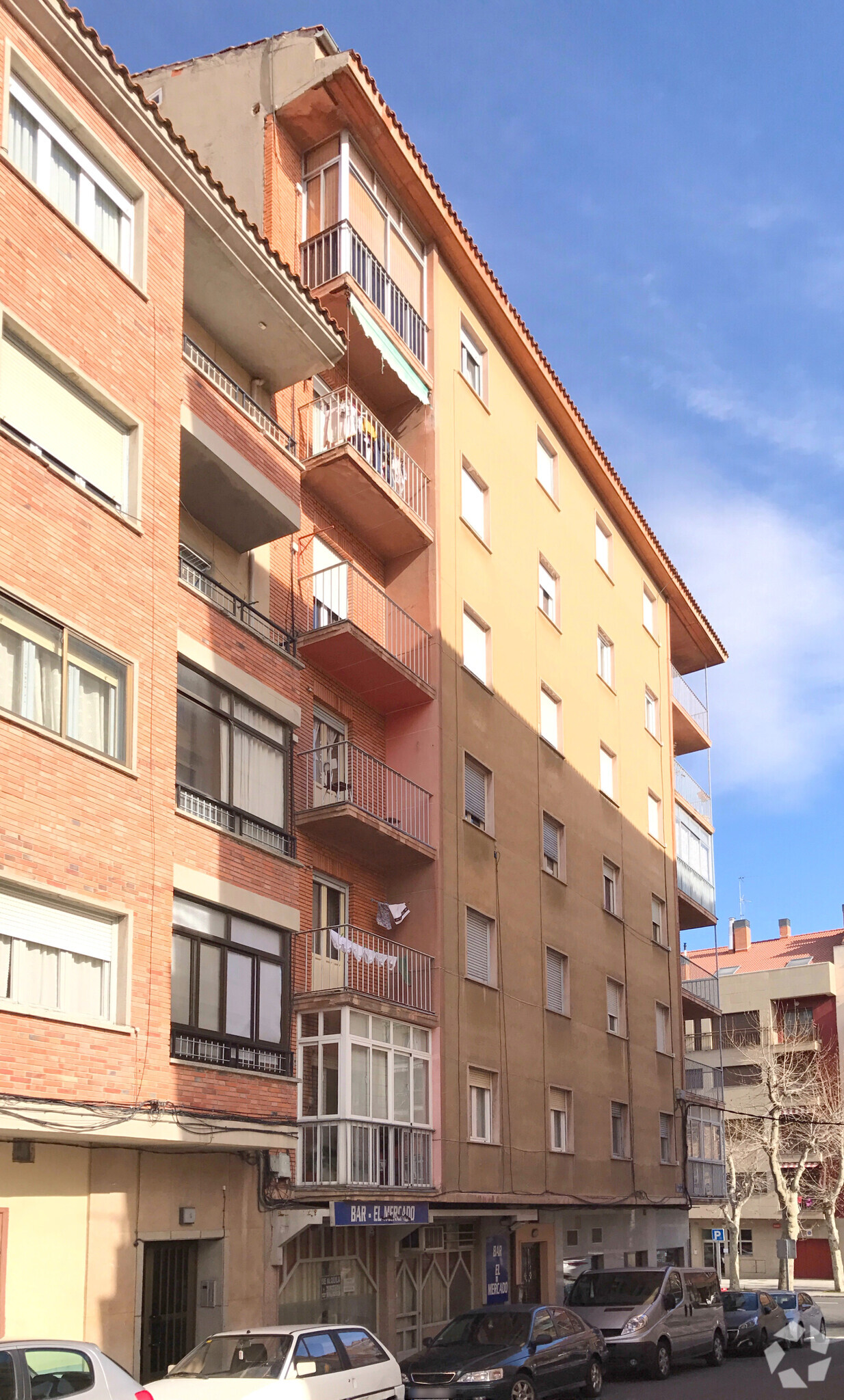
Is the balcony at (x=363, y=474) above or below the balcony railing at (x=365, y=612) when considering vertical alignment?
above

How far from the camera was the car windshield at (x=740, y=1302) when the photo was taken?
2758cm

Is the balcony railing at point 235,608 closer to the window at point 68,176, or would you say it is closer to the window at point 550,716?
the window at point 68,176

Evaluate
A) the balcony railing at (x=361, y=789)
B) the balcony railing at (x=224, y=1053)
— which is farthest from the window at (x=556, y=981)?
the balcony railing at (x=224, y=1053)

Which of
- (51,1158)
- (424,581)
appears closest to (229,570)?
(424,581)

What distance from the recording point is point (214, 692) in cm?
1717

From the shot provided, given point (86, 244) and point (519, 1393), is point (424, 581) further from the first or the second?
point (519, 1393)

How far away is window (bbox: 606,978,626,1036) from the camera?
98.8 feet

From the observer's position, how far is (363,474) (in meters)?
21.4

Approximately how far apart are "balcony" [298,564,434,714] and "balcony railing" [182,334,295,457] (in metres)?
2.05

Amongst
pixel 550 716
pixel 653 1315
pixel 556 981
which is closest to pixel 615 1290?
pixel 653 1315

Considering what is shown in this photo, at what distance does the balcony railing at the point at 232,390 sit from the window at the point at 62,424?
2.66 meters

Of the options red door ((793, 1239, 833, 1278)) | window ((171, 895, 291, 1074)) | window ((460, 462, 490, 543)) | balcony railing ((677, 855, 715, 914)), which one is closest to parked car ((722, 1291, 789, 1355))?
balcony railing ((677, 855, 715, 914))

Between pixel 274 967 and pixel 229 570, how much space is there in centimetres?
545

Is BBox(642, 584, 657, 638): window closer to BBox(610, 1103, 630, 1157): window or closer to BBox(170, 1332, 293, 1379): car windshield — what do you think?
BBox(610, 1103, 630, 1157): window
